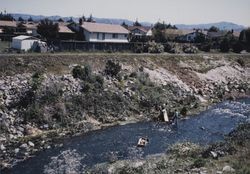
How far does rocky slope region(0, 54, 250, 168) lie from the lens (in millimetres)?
40312

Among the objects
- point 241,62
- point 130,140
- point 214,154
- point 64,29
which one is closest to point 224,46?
point 241,62

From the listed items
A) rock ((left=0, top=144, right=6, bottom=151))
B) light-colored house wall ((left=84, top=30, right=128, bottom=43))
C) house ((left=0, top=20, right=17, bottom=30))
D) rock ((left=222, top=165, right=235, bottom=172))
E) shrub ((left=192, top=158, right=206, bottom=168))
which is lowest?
rock ((left=0, top=144, right=6, bottom=151))

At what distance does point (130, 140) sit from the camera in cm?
3962

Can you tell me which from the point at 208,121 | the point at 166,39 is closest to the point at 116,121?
the point at 208,121

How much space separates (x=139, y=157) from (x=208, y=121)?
56.2ft

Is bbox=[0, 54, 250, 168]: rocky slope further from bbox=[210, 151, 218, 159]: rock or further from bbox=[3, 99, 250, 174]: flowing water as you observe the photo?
bbox=[210, 151, 218, 159]: rock

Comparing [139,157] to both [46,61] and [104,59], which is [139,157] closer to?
[46,61]

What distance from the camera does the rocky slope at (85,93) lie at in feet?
132

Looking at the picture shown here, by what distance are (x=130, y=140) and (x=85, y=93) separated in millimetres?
11543

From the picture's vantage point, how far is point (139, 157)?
1344 inches

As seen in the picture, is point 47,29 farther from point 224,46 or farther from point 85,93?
point 224,46

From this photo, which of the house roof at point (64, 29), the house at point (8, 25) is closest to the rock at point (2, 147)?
the house roof at point (64, 29)

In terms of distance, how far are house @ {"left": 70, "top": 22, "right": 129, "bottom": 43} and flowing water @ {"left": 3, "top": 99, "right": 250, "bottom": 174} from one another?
1663 inches

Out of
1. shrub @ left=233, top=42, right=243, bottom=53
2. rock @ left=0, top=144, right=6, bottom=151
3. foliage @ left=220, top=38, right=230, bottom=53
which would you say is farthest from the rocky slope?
shrub @ left=233, top=42, right=243, bottom=53
